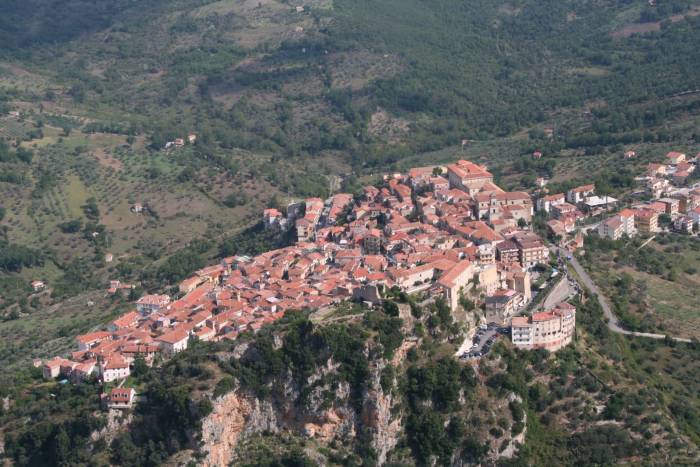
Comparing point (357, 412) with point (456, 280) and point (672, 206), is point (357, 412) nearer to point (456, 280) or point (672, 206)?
point (456, 280)

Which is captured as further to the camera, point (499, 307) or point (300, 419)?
point (499, 307)

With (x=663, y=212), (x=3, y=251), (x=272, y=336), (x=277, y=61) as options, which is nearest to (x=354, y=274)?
(x=272, y=336)

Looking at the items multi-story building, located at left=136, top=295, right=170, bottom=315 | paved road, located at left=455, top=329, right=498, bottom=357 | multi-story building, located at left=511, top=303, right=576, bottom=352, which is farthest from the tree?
multi-story building, located at left=511, top=303, right=576, bottom=352

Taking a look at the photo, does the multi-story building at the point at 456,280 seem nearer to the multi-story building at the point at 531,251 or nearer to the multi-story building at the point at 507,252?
the multi-story building at the point at 507,252

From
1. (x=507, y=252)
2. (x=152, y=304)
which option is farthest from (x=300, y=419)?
(x=152, y=304)

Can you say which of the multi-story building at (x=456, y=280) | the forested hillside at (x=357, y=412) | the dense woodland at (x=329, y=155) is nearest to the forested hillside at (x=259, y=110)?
the dense woodland at (x=329, y=155)
